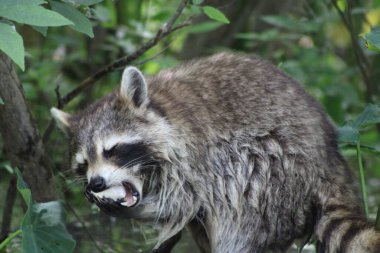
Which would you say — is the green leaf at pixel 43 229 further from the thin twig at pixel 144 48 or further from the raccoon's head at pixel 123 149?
the thin twig at pixel 144 48

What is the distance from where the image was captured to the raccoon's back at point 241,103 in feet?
16.1

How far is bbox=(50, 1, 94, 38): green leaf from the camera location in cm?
415

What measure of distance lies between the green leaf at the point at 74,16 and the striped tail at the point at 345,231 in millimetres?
1722

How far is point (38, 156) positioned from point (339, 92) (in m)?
3.59

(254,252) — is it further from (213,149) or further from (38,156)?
(38,156)

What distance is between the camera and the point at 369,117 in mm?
5125

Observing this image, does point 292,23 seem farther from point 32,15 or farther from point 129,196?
point 32,15

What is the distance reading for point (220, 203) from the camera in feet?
15.9

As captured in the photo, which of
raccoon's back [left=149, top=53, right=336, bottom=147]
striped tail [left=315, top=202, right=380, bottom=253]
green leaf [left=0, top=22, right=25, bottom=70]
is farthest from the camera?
raccoon's back [left=149, top=53, right=336, bottom=147]

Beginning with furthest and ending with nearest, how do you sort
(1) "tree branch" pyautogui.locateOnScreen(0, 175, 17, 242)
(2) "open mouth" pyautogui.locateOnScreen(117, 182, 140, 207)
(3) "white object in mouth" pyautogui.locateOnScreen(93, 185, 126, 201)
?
(1) "tree branch" pyautogui.locateOnScreen(0, 175, 17, 242) < (2) "open mouth" pyautogui.locateOnScreen(117, 182, 140, 207) < (3) "white object in mouth" pyautogui.locateOnScreen(93, 185, 126, 201)

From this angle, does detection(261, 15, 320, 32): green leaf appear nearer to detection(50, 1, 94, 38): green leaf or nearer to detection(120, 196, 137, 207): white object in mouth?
detection(120, 196, 137, 207): white object in mouth

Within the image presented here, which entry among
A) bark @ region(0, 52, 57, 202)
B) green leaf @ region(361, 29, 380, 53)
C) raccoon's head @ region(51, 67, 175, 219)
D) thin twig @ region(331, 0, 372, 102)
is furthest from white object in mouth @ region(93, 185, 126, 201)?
thin twig @ region(331, 0, 372, 102)

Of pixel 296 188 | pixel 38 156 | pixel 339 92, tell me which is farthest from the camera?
pixel 339 92

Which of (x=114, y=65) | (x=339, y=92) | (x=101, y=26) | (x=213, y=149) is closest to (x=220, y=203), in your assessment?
→ (x=213, y=149)
